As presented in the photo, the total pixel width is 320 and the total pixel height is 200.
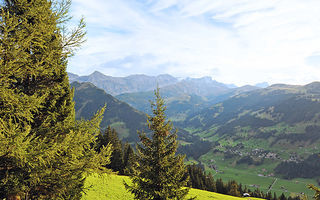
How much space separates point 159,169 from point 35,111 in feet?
34.7

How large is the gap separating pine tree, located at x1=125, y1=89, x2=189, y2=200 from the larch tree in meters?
5.19

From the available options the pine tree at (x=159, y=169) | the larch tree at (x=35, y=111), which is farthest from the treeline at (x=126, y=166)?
the larch tree at (x=35, y=111)

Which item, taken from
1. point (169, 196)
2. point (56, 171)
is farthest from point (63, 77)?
point (169, 196)

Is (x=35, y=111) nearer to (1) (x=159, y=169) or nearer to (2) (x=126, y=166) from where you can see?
(1) (x=159, y=169)

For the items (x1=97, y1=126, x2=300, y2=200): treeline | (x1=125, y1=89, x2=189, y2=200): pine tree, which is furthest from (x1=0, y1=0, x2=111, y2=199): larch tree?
(x1=97, y1=126, x2=300, y2=200): treeline

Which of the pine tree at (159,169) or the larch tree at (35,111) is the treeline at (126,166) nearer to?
the pine tree at (159,169)

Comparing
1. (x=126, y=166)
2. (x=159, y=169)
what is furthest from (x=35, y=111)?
(x=126, y=166)

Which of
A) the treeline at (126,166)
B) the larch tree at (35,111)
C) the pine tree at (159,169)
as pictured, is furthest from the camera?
the treeline at (126,166)

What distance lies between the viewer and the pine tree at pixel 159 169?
52.0ft

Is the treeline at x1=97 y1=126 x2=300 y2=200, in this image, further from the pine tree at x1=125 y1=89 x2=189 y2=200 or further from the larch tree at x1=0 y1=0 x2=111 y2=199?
the larch tree at x1=0 y1=0 x2=111 y2=199

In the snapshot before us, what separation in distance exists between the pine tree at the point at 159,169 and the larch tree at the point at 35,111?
5.19m

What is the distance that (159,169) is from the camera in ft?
53.3

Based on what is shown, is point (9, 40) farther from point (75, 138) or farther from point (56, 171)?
point (56, 171)

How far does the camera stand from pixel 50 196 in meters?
12.0
